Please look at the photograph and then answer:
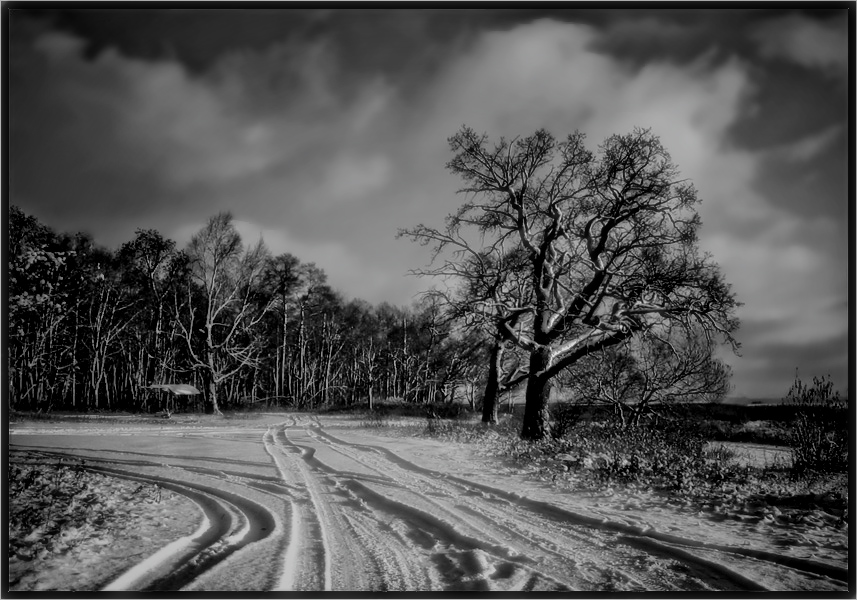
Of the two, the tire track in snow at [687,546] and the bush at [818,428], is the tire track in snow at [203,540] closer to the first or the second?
the tire track in snow at [687,546]

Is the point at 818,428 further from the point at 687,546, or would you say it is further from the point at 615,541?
the point at 615,541

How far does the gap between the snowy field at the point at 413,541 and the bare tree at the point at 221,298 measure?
2.64 meters

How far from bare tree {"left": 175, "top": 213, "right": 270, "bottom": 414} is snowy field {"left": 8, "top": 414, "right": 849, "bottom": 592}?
2.64 metres

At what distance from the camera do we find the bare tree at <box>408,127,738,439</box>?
563 centimetres

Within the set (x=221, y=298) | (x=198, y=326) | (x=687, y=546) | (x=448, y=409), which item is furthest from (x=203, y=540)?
(x=448, y=409)

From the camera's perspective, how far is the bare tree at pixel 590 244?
563 cm

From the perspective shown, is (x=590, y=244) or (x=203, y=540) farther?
(x=590, y=244)

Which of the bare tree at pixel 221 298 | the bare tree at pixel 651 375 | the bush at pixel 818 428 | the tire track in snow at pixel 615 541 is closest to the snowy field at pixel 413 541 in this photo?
the tire track in snow at pixel 615 541

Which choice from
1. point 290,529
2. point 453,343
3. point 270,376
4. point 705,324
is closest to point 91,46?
point 290,529

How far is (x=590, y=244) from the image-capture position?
7.58m

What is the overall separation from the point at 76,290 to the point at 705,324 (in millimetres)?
9576

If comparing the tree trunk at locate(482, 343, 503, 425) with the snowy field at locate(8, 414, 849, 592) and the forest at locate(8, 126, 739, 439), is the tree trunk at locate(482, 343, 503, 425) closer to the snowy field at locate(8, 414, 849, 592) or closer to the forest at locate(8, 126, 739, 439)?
the forest at locate(8, 126, 739, 439)

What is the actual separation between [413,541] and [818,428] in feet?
14.4

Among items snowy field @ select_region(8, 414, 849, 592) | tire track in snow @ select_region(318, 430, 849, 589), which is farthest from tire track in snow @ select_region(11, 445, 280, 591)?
tire track in snow @ select_region(318, 430, 849, 589)
